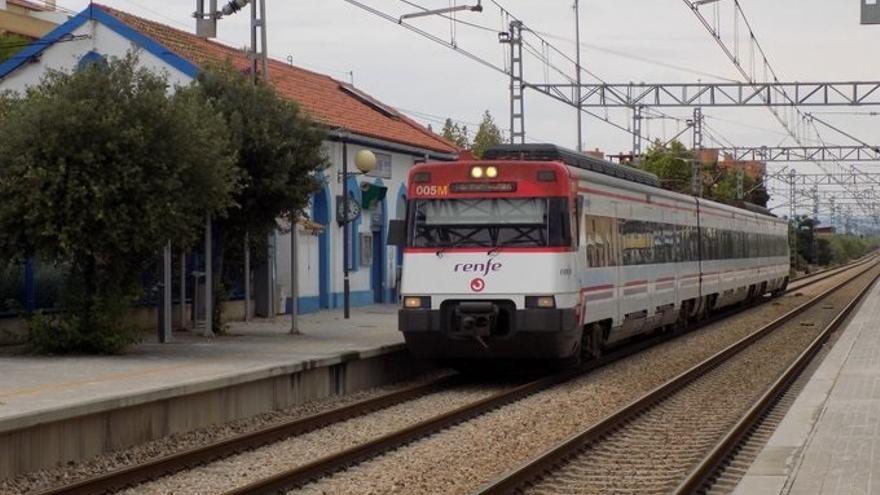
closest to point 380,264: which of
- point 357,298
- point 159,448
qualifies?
point 357,298

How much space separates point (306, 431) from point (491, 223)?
16.0 feet

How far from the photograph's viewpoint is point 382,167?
3391cm

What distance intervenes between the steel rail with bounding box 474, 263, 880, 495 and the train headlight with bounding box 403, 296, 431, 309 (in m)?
3.21

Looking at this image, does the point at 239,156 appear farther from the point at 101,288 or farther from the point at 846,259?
the point at 846,259

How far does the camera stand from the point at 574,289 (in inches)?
721

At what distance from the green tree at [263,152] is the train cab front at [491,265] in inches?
171

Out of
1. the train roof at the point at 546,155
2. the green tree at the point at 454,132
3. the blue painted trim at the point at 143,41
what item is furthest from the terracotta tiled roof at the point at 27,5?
the train roof at the point at 546,155

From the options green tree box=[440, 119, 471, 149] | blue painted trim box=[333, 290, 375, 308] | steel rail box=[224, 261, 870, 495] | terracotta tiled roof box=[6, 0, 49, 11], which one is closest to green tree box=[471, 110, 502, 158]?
green tree box=[440, 119, 471, 149]

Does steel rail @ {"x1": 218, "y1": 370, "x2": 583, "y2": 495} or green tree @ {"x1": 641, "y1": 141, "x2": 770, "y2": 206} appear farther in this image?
green tree @ {"x1": 641, "y1": 141, "x2": 770, "y2": 206}

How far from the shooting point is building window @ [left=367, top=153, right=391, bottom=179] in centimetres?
3344

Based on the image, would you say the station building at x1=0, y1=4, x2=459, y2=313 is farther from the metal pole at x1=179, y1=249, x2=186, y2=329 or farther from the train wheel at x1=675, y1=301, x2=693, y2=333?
the train wheel at x1=675, y1=301, x2=693, y2=333

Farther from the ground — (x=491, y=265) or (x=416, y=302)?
(x=491, y=265)

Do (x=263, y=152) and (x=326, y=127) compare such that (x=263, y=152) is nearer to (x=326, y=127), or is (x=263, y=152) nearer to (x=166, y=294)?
(x=326, y=127)

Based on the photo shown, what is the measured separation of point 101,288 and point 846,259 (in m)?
126
